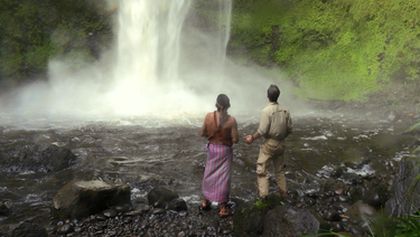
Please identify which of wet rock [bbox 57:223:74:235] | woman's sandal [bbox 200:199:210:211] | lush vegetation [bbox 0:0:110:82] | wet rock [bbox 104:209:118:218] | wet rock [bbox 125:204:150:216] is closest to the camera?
wet rock [bbox 57:223:74:235]

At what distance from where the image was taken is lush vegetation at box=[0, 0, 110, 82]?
845 inches

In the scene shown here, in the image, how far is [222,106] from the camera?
6555 mm

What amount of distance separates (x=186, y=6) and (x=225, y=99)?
1742 cm

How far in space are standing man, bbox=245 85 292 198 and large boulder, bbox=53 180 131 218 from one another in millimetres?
2446

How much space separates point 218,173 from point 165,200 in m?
1.07

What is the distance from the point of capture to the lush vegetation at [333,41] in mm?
18906

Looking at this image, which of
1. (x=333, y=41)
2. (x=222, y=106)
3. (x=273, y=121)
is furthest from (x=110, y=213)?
(x=333, y=41)

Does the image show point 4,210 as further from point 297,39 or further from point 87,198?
point 297,39

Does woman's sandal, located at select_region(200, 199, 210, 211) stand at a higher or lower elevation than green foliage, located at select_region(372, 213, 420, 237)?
lower

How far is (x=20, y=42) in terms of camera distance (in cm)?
2191

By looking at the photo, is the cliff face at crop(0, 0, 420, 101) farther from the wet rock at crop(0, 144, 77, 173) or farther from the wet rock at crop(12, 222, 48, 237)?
the wet rock at crop(12, 222, 48, 237)

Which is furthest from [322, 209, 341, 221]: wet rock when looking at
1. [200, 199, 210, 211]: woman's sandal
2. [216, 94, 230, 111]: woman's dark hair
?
[216, 94, 230, 111]: woman's dark hair

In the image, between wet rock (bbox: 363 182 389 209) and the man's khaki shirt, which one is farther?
wet rock (bbox: 363 182 389 209)

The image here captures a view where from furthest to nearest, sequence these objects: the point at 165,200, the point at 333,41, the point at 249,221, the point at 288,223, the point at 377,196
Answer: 1. the point at 333,41
2. the point at 377,196
3. the point at 165,200
4. the point at 249,221
5. the point at 288,223
